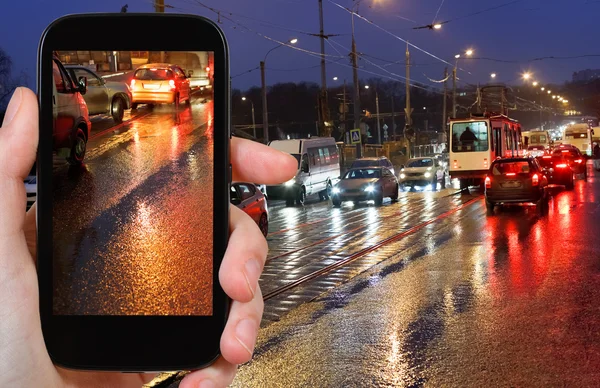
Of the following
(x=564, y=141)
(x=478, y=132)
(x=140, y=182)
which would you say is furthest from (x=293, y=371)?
(x=564, y=141)

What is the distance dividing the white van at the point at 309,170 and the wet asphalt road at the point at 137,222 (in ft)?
83.3

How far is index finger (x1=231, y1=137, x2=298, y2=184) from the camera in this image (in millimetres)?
2297

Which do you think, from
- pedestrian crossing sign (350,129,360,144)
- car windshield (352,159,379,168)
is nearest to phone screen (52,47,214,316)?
car windshield (352,159,379,168)

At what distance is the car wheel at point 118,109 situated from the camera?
260 cm

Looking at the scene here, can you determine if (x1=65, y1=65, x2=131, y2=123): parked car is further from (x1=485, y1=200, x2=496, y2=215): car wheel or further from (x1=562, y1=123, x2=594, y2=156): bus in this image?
(x1=562, y1=123, x2=594, y2=156): bus

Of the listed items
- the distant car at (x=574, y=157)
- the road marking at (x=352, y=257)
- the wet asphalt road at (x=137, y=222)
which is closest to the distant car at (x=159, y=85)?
the wet asphalt road at (x=137, y=222)

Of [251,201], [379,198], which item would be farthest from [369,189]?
[251,201]

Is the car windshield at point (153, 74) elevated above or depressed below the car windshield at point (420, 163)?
above

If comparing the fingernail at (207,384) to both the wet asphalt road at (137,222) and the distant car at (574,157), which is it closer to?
the wet asphalt road at (137,222)

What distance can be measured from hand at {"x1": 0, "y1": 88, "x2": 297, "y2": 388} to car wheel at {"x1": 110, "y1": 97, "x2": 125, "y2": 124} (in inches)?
16.3

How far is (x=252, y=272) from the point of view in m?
2.19

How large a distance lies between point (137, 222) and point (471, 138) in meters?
34.8

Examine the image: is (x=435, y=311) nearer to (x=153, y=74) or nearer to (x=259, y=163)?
(x=153, y=74)

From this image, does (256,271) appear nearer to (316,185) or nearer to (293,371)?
(293,371)
